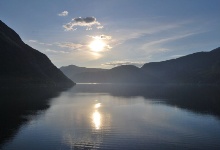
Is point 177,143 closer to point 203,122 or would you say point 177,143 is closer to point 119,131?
point 119,131

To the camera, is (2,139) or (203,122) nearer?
(2,139)

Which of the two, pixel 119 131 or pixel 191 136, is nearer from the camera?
pixel 191 136

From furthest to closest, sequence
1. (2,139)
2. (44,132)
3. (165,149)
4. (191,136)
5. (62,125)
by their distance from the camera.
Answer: (62,125)
(44,132)
(191,136)
(2,139)
(165,149)

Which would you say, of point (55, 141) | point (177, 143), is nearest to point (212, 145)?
point (177, 143)

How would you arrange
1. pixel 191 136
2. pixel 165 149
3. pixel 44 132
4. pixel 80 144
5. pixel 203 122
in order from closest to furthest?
pixel 165 149 < pixel 80 144 < pixel 191 136 < pixel 44 132 < pixel 203 122

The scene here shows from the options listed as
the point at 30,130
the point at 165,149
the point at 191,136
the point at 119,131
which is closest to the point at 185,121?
the point at 191,136

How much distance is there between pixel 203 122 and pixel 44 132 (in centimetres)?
4569

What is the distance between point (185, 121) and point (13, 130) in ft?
161

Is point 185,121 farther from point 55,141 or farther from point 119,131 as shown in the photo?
point 55,141

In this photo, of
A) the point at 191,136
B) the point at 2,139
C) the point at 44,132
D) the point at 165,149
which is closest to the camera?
the point at 165,149

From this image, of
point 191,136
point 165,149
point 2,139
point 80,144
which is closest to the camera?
point 165,149

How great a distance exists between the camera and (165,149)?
1784 inches

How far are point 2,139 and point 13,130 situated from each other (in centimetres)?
934

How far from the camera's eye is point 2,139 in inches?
2040
